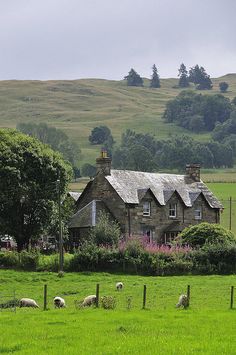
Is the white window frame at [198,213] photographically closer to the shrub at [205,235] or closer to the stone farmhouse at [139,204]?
the stone farmhouse at [139,204]

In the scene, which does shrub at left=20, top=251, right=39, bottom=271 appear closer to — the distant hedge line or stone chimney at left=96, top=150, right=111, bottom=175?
the distant hedge line

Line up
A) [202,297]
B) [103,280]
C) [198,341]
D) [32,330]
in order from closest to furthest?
[198,341], [32,330], [202,297], [103,280]

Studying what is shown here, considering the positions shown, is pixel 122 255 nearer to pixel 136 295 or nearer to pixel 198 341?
pixel 136 295

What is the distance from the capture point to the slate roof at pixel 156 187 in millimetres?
75062

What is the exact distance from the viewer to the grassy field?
73.3 ft

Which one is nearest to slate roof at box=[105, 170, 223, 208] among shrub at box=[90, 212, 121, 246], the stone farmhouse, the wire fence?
the stone farmhouse

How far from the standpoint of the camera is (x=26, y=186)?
6731cm

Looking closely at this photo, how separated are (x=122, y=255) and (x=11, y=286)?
42.8 feet

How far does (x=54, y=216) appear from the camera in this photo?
70438mm

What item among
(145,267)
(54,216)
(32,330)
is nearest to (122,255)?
(145,267)

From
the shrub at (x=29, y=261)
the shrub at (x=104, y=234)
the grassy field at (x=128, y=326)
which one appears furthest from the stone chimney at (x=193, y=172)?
the grassy field at (x=128, y=326)

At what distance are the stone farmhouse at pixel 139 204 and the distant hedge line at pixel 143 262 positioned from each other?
1310cm

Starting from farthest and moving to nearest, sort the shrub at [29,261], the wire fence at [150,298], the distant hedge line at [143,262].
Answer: the shrub at [29,261]
the distant hedge line at [143,262]
the wire fence at [150,298]

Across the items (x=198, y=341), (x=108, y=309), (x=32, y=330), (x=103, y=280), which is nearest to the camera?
(x=198, y=341)
